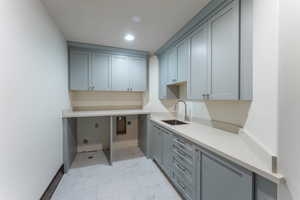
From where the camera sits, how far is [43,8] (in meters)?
1.63

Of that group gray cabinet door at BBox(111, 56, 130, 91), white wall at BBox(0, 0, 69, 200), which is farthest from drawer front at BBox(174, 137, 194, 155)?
gray cabinet door at BBox(111, 56, 130, 91)

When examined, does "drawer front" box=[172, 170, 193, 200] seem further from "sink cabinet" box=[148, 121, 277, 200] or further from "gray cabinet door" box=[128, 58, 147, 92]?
"gray cabinet door" box=[128, 58, 147, 92]

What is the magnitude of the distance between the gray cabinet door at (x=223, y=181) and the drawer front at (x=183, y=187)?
0.19 meters

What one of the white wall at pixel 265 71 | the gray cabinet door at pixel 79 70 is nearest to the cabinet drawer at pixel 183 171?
the white wall at pixel 265 71

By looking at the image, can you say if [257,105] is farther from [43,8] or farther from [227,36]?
[43,8]

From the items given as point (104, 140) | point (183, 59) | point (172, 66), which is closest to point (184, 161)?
point (183, 59)

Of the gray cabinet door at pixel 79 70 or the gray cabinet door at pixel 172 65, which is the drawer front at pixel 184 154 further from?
the gray cabinet door at pixel 79 70

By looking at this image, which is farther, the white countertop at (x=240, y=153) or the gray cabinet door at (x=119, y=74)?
the gray cabinet door at (x=119, y=74)

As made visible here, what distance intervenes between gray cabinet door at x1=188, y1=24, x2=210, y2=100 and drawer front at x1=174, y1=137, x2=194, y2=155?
65cm

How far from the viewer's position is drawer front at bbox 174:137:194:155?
5.00ft

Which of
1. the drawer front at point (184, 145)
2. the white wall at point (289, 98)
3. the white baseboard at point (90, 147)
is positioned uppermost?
the white wall at point (289, 98)

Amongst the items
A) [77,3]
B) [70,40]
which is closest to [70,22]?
[77,3]

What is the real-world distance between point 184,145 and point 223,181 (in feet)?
1.89

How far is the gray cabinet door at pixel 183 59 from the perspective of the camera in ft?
7.06
